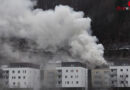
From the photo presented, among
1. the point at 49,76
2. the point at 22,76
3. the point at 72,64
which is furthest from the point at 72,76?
the point at 22,76

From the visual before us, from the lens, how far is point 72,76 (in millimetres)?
48719

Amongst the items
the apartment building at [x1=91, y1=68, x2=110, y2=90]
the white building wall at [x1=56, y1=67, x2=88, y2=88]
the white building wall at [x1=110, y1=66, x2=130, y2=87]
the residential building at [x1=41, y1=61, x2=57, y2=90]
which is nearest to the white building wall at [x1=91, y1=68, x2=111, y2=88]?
the apartment building at [x1=91, y1=68, x2=110, y2=90]

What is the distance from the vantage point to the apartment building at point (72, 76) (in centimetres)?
4834

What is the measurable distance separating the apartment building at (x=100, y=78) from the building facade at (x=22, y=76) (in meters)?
7.20

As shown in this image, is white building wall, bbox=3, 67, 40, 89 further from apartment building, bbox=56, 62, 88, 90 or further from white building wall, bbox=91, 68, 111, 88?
white building wall, bbox=91, 68, 111, 88

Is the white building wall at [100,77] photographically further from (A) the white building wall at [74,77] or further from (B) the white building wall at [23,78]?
(B) the white building wall at [23,78]

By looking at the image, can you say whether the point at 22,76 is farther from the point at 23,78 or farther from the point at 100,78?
the point at 100,78

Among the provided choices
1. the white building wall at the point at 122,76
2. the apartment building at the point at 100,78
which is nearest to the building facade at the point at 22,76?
the apartment building at the point at 100,78

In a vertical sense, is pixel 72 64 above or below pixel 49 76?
above

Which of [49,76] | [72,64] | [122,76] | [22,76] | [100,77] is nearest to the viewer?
[72,64]

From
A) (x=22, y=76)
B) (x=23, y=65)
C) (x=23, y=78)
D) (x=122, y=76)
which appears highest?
(x=23, y=65)

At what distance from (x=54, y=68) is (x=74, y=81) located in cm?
342

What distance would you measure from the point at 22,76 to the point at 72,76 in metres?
6.37

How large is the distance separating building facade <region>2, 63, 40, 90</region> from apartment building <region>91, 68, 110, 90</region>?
284 inches
